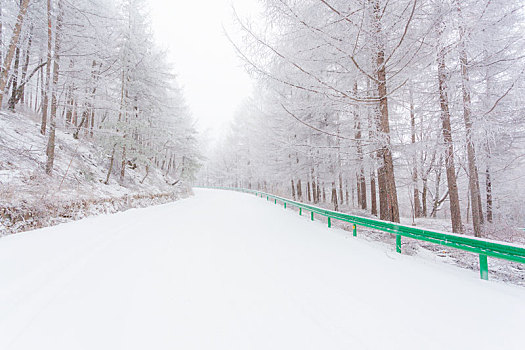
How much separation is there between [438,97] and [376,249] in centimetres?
569

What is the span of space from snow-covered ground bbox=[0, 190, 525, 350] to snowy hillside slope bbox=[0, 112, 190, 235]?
5.00 ft

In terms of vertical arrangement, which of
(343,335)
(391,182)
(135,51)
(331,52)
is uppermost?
(135,51)

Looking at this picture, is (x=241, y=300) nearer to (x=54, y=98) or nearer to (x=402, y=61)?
(x=402, y=61)

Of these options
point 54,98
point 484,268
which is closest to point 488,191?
point 484,268

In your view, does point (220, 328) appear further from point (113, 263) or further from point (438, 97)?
point (438, 97)

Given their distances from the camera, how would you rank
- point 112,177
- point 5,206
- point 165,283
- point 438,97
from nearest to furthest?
point 165,283
point 5,206
point 438,97
point 112,177

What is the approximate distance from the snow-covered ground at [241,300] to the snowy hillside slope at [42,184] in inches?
59.9

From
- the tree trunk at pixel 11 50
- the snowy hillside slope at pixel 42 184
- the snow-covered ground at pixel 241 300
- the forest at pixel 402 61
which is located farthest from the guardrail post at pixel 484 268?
the tree trunk at pixel 11 50

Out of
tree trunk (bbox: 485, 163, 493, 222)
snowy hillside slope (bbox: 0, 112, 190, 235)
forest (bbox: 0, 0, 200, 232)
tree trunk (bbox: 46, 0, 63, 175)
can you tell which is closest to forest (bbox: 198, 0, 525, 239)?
tree trunk (bbox: 485, 163, 493, 222)

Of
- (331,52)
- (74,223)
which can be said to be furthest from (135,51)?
(331,52)

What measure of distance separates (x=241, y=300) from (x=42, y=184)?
340 inches

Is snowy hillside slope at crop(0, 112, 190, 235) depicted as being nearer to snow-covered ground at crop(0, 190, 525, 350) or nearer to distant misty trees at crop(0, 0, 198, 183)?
distant misty trees at crop(0, 0, 198, 183)

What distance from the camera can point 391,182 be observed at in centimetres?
590

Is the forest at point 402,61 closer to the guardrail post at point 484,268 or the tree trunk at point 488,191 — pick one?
the guardrail post at point 484,268
